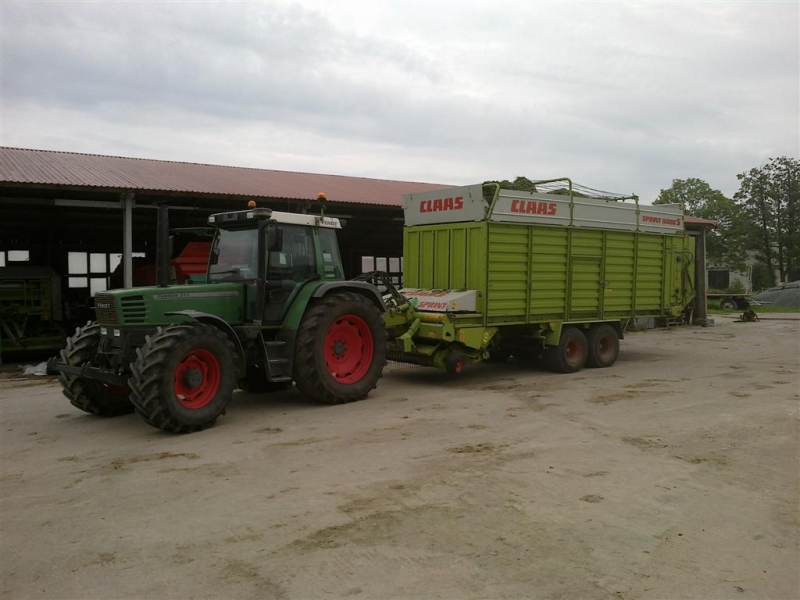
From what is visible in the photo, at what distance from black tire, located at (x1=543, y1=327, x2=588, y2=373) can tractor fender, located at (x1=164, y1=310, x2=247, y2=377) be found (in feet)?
17.6

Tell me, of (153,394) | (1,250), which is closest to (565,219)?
(153,394)

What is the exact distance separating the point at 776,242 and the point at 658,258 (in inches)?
1490

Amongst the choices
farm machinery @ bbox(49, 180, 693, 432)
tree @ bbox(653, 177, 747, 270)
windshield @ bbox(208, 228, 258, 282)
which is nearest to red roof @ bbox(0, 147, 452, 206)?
farm machinery @ bbox(49, 180, 693, 432)

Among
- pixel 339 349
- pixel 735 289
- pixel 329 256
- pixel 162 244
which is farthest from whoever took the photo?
pixel 735 289

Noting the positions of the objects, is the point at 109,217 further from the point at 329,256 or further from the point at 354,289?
the point at 354,289

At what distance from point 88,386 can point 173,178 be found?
8.16m

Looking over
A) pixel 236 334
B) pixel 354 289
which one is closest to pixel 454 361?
pixel 354 289

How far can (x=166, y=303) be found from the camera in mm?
6969

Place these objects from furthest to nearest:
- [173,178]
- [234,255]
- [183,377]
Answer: [173,178], [234,255], [183,377]

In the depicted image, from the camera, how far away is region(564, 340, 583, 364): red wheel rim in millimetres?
10867

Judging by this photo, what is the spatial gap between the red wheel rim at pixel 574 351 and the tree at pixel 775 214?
129 feet

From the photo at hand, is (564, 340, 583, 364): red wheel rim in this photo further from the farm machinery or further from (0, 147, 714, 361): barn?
(0, 147, 714, 361): barn

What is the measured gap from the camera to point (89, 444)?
6.36m

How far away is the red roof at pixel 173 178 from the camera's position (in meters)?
12.4
